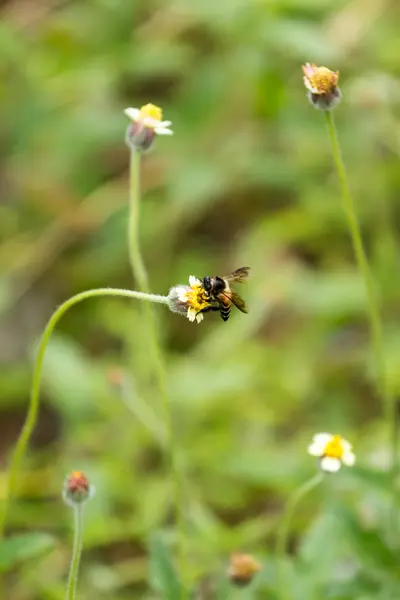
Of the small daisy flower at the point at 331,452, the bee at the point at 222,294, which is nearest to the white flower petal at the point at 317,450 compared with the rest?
the small daisy flower at the point at 331,452

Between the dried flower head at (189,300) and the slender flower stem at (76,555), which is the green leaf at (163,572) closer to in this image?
the slender flower stem at (76,555)

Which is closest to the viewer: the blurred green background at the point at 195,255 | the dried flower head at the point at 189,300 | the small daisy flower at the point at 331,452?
the dried flower head at the point at 189,300

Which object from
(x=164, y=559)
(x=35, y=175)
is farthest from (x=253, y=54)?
(x=164, y=559)

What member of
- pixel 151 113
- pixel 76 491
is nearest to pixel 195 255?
pixel 151 113

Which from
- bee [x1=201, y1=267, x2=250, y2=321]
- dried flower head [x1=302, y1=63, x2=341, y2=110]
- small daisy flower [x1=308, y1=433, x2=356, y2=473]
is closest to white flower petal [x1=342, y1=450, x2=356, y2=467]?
small daisy flower [x1=308, y1=433, x2=356, y2=473]

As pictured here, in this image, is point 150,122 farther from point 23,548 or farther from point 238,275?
point 23,548

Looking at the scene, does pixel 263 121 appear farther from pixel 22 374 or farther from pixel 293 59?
pixel 22 374
